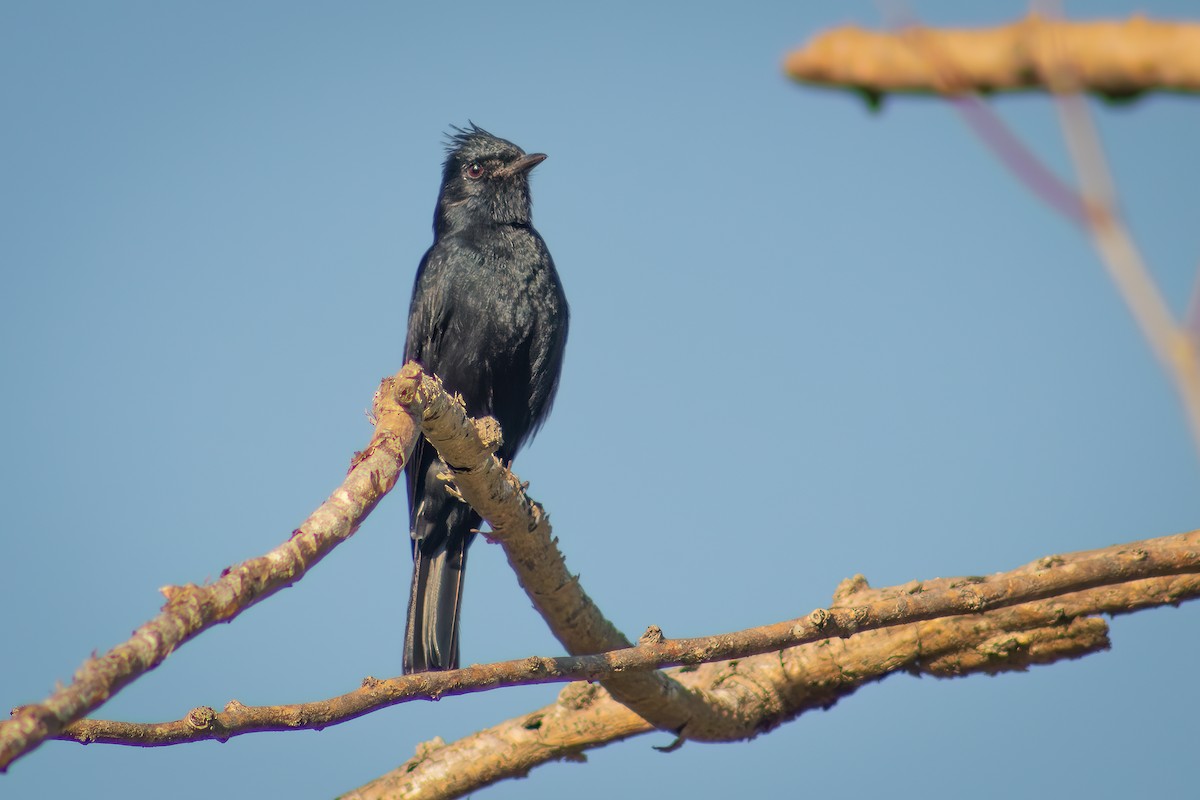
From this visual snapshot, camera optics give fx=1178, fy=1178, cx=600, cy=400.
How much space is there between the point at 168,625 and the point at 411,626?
13.5 ft

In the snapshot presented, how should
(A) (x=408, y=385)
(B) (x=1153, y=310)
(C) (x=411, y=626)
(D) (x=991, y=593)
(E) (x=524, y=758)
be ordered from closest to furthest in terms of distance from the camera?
(B) (x=1153, y=310)
(A) (x=408, y=385)
(D) (x=991, y=593)
(E) (x=524, y=758)
(C) (x=411, y=626)

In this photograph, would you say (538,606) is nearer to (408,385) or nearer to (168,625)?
(408,385)

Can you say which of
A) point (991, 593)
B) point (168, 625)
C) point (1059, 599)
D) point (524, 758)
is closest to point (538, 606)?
point (524, 758)

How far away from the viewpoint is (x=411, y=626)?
257 inches

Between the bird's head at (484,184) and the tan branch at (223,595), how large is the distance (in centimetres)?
397

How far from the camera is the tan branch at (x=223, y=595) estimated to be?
2123 millimetres

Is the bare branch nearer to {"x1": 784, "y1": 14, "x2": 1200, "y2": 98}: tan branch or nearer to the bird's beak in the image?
{"x1": 784, "y1": 14, "x2": 1200, "y2": 98}: tan branch

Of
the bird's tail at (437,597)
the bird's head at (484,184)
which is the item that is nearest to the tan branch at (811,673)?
the bird's tail at (437,597)

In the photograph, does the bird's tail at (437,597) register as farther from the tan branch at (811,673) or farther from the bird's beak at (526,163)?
the bird's beak at (526,163)

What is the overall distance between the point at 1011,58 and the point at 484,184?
7023 millimetres

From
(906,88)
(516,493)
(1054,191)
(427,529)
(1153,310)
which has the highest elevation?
(427,529)

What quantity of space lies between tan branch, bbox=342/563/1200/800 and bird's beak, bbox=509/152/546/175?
3.66 metres

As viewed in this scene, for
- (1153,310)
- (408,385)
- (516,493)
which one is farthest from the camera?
(516,493)

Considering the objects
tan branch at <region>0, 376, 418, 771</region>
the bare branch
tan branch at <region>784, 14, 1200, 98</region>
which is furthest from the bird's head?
tan branch at <region>784, 14, 1200, 98</region>
